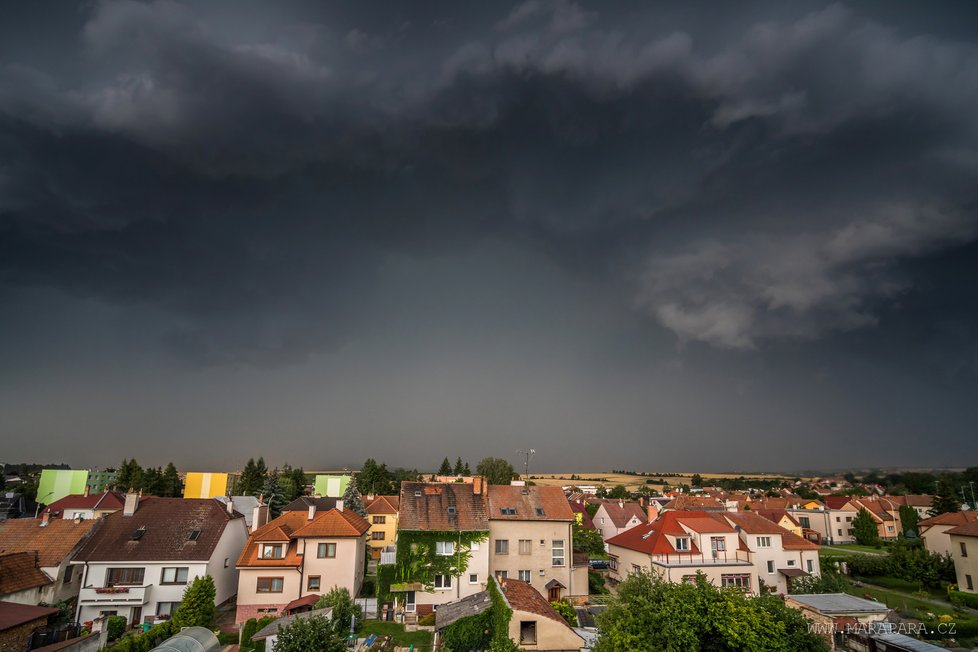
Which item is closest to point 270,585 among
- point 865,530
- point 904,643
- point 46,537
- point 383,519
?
point 46,537

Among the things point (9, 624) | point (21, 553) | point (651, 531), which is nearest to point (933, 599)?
point (651, 531)

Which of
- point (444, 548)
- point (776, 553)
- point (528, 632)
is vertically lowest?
point (528, 632)

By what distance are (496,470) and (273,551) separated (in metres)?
97.1

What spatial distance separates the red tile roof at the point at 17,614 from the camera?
26.8 m

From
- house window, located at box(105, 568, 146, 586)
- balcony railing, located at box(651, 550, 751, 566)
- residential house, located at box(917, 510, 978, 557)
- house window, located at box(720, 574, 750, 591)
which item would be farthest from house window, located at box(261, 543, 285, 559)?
residential house, located at box(917, 510, 978, 557)

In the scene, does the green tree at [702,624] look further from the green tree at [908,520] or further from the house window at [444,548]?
the green tree at [908,520]

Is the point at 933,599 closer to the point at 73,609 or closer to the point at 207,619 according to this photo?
the point at 207,619

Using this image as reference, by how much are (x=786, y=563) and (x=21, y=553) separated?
59928 millimetres

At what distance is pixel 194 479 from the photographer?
9625cm

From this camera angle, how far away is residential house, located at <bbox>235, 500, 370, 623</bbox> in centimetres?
3916

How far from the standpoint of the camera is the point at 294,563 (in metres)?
40.0

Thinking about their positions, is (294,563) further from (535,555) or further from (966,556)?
(966,556)

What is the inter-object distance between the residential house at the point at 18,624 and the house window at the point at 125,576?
9425 millimetres

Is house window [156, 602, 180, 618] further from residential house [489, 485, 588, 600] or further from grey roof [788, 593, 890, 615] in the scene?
grey roof [788, 593, 890, 615]
